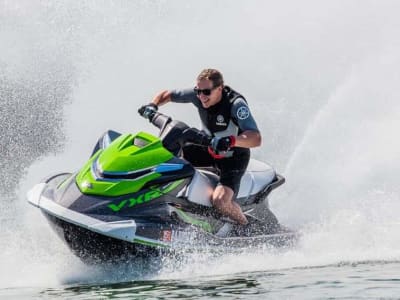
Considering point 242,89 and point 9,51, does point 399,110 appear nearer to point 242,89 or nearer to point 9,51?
point 242,89

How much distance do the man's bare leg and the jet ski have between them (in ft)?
0.18

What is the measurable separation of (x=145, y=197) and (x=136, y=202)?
0.09m

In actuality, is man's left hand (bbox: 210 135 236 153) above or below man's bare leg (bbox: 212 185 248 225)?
above

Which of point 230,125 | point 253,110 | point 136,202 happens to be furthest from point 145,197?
point 253,110

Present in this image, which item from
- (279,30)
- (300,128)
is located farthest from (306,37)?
(300,128)

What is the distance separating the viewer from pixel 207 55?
1527 cm

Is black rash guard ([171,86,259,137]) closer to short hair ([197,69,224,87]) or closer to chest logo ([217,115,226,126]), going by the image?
chest logo ([217,115,226,126])

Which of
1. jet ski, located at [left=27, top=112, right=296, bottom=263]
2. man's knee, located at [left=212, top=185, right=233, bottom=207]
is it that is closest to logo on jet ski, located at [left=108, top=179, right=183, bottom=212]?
jet ski, located at [left=27, top=112, right=296, bottom=263]

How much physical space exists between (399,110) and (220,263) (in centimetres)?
570

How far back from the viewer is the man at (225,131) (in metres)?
6.90

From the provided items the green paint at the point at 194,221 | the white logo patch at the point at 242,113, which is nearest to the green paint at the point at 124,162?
the green paint at the point at 194,221

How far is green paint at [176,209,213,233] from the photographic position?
664 cm

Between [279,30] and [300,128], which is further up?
[279,30]

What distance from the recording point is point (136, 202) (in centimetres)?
636
